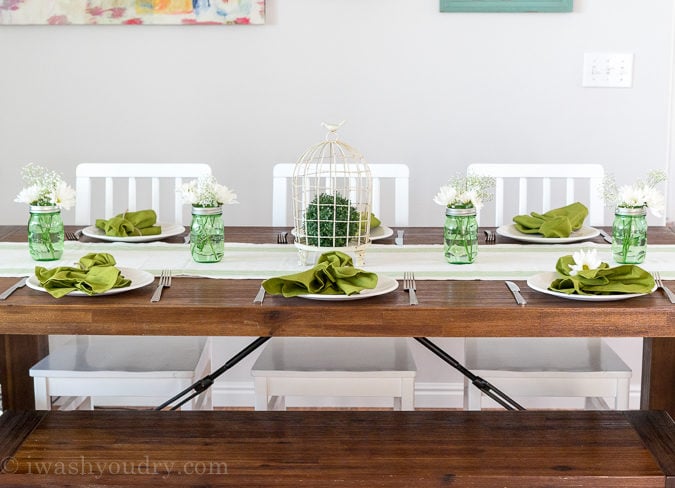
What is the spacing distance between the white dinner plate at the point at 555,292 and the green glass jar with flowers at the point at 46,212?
104cm

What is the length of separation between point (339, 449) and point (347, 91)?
5.63 ft

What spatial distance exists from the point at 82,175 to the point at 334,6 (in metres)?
1.10

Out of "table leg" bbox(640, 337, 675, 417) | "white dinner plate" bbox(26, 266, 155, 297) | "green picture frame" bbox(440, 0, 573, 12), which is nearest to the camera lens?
"white dinner plate" bbox(26, 266, 155, 297)

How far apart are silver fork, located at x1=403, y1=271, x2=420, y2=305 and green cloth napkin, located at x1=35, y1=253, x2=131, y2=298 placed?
1.87 ft

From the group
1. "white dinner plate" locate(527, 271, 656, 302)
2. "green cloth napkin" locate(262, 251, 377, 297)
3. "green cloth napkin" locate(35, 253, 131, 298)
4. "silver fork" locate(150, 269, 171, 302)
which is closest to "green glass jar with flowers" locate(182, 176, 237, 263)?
"silver fork" locate(150, 269, 171, 302)

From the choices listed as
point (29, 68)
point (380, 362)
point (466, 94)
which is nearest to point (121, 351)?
point (380, 362)

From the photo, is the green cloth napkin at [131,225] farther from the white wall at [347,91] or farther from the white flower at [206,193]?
the white wall at [347,91]

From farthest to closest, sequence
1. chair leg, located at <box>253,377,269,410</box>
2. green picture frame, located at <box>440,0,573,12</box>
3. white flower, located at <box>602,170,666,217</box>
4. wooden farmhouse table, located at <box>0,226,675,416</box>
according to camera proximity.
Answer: green picture frame, located at <box>440,0,573,12</box>
chair leg, located at <box>253,377,269,410</box>
white flower, located at <box>602,170,666,217</box>
wooden farmhouse table, located at <box>0,226,675,416</box>

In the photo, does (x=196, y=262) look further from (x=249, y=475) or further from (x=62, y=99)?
(x=62, y=99)

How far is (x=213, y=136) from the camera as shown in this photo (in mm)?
3355

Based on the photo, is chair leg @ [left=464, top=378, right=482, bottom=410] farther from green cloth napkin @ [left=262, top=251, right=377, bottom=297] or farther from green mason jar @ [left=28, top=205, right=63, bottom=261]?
green mason jar @ [left=28, top=205, right=63, bottom=261]

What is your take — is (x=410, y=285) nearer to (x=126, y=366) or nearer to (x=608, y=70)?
(x=126, y=366)

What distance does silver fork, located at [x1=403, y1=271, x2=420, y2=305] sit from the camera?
1777 mm

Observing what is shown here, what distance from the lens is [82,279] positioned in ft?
5.93
